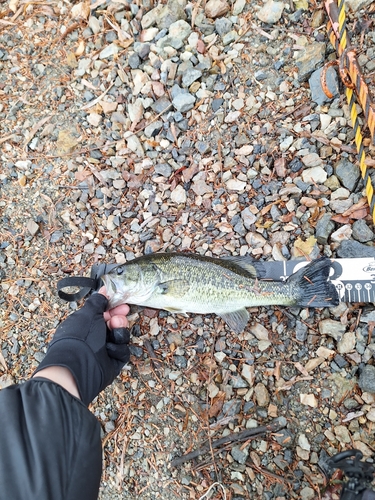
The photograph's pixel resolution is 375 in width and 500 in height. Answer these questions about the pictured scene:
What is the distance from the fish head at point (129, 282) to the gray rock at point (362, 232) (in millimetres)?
2114

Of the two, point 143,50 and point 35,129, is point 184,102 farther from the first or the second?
point 35,129

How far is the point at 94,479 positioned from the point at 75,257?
8.08 ft

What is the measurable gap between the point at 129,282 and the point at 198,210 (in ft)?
3.63

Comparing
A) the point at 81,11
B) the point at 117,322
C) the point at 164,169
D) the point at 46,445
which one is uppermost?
the point at 81,11

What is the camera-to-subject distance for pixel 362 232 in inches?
152

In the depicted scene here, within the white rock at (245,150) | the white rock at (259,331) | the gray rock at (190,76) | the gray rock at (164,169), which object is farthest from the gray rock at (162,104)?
the white rock at (259,331)

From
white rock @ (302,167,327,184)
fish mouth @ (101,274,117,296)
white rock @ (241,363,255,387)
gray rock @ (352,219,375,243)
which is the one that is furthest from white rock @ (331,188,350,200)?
fish mouth @ (101,274,117,296)

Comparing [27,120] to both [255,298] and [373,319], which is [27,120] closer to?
[255,298]

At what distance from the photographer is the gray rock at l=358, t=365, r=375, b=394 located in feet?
11.9

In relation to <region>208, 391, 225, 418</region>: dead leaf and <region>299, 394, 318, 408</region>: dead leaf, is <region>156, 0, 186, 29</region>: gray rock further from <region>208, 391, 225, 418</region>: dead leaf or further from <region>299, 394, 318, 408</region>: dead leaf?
<region>299, 394, 318, 408</region>: dead leaf

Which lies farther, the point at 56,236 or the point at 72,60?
the point at 72,60

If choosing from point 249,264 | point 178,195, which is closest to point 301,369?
point 249,264

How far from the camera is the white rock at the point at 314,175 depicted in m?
3.99

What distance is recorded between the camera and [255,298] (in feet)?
12.7
